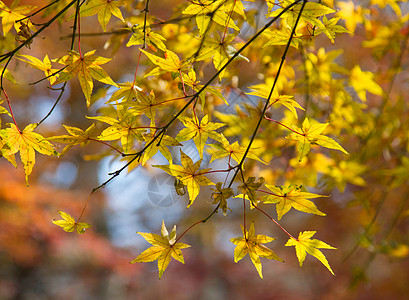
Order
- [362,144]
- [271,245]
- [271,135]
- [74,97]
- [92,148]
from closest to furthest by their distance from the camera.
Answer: [271,135]
[362,144]
[92,148]
[74,97]
[271,245]

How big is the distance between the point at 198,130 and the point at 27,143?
259 mm

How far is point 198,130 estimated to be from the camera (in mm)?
572

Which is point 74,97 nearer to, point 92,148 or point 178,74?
point 92,148

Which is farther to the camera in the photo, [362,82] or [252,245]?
[362,82]

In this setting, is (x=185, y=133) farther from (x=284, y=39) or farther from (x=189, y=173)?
(x=284, y=39)

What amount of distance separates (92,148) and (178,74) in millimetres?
3390

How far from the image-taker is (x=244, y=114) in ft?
3.48

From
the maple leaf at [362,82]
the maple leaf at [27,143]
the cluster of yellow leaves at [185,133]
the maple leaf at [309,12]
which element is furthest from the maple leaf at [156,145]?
the maple leaf at [362,82]

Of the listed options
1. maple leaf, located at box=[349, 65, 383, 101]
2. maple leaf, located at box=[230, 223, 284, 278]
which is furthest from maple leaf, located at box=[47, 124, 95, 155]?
maple leaf, located at box=[349, 65, 383, 101]

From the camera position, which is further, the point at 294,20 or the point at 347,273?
the point at 347,273

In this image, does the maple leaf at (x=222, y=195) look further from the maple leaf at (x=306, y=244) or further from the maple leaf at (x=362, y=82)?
the maple leaf at (x=362, y=82)

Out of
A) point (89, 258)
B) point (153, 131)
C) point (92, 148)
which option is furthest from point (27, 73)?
point (153, 131)

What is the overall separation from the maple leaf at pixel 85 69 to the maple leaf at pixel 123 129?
4cm

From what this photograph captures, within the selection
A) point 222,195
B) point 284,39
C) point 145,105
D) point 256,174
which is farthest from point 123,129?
point 256,174
